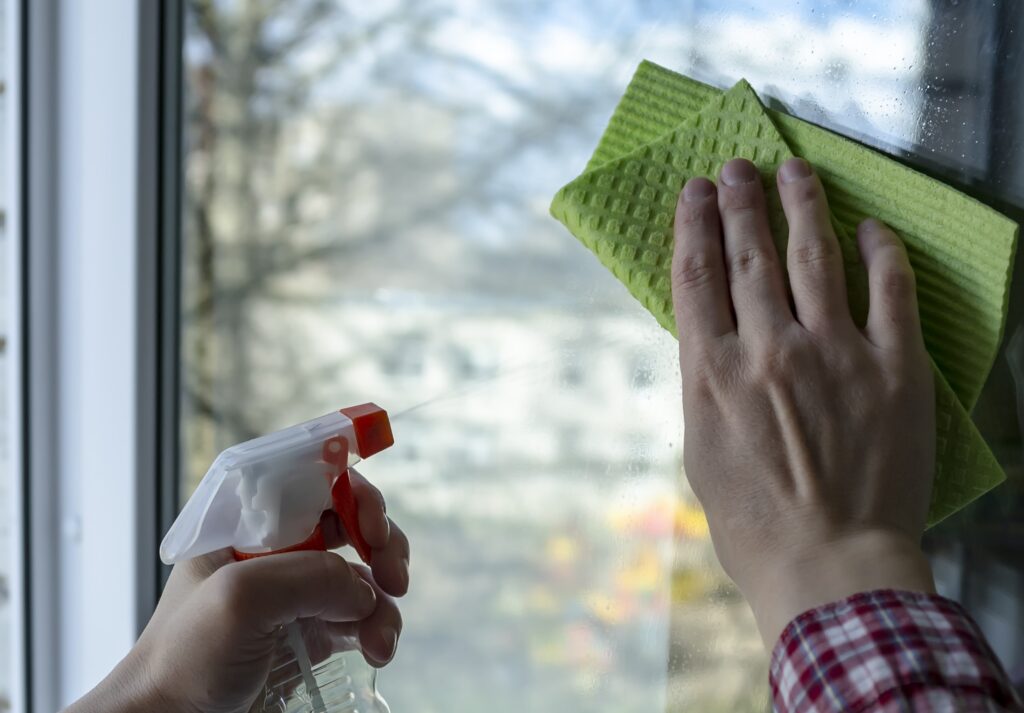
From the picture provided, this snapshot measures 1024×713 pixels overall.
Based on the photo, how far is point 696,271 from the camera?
0.47m

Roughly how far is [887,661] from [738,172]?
0.26 metres

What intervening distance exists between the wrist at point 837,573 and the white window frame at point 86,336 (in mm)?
687

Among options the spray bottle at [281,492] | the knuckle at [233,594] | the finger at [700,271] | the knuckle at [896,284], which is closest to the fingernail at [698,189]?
the finger at [700,271]

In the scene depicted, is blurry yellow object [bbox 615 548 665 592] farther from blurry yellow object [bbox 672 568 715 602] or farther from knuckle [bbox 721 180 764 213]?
knuckle [bbox 721 180 764 213]

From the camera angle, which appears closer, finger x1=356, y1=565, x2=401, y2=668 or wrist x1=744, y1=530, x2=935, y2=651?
wrist x1=744, y1=530, x2=935, y2=651

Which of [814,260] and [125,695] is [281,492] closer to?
[125,695]

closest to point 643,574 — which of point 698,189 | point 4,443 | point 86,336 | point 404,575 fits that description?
point 404,575

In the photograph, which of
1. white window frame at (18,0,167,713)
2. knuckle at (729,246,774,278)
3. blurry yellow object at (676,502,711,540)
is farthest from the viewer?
white window frame at (18,0,167,713)

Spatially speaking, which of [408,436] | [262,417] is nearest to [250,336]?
[262,417]

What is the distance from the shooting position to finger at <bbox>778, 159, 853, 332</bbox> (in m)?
0.45

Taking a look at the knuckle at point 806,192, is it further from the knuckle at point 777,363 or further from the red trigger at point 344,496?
the red trigger at point 344,496

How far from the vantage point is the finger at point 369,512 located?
51cm

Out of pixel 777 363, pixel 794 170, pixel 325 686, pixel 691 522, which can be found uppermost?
pixel 794 170

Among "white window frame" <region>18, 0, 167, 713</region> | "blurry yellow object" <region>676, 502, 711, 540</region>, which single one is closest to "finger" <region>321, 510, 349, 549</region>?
"blurry yellow object" <region>676, 502, 711, 540</region>
